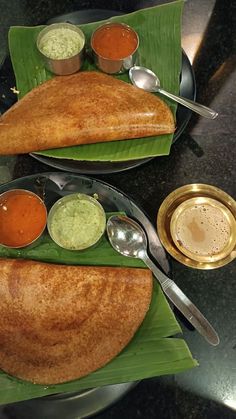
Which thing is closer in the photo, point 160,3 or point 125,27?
point 125,27

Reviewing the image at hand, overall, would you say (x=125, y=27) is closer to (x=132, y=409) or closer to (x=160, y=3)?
(x=160, y=3)

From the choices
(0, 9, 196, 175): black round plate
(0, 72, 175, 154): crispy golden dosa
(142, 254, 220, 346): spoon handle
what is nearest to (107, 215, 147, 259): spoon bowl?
(142, 254, 220, 346): spoon handle

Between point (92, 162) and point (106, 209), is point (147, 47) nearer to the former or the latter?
point (92, 162)

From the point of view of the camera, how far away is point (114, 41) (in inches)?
86.2

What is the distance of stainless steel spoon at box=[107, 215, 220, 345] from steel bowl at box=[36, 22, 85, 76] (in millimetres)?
793

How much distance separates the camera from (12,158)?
2.15m

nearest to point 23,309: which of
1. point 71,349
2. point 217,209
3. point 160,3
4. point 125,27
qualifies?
point 71,349

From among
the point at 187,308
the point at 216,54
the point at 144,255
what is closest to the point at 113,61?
the point at 216,54

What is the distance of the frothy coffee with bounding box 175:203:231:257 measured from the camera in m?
1.92

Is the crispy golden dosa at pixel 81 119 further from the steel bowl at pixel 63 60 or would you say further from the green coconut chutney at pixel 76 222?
the green coconut chutney at pixel 76 222

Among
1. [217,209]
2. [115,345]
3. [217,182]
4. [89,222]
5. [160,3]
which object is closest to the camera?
[115,345]

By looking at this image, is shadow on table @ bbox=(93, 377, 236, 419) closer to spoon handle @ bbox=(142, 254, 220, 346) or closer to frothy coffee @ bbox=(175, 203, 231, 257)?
spoon handle @ bbox=(142, 254, 220, 346)

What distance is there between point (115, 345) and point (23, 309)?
379 millimetres

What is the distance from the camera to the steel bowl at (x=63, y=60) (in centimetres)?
212
